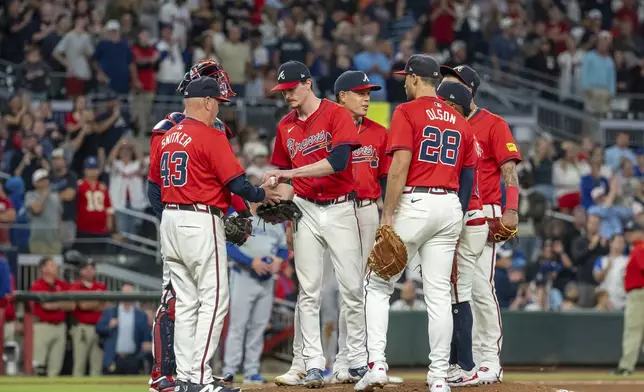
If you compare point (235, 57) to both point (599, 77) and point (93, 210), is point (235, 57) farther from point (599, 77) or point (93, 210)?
point (599, 77)

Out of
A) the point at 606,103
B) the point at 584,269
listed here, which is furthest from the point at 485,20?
the point at 584,269

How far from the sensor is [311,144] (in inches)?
368

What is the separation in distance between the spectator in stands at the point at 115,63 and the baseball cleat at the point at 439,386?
1172 cm

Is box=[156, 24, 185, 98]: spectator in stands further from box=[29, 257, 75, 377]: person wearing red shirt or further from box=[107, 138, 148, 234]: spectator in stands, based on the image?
box=[29, 257, 75, 377]: person wearing red shirt

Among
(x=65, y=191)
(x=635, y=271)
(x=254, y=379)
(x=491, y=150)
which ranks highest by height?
(x=491, y=150)

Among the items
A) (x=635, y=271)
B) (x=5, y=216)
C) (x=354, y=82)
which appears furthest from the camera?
(x=5, y=216)

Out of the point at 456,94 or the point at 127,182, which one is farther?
the point at 127,182

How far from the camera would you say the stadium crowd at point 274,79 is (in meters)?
16.4

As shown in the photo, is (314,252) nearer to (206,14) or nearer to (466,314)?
(466,314)

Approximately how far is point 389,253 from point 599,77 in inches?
572

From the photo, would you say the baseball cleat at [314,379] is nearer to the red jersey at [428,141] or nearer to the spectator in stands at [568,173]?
the red jersey at [428,141]

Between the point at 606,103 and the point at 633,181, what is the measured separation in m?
2.79

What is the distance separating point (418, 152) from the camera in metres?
8.79

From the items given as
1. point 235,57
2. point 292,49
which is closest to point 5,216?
point 235,57
